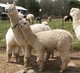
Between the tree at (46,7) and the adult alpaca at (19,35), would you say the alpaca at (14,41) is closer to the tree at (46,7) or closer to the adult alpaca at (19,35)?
the adult alpaca at (19,35)

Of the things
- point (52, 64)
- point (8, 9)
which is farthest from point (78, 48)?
point (8, 9)

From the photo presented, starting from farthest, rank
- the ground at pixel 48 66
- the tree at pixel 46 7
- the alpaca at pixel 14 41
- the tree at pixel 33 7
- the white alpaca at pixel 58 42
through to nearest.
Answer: the tree at pixel 46 7, the tree at pixel 33 7, the alpaca at pixel 14 41, the ground at pixel 48 66, the white alpaca at pixel 58 42

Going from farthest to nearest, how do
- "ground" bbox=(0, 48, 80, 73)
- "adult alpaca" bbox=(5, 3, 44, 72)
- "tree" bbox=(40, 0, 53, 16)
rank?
"tree" bbox=(40, 0, 53, 16)
"ground" bbox=(0, 48, 80, 73)
"adult alpaca" bbox=(5, 3, 44, 72)

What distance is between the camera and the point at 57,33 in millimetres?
6285

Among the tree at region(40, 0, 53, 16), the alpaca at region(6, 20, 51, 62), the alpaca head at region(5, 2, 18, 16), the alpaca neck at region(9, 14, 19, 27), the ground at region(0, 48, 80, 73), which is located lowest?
the tree at region(40, 0, 53, 16)

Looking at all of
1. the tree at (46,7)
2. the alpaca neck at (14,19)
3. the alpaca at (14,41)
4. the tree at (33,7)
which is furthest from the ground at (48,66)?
the tree at (46,7)

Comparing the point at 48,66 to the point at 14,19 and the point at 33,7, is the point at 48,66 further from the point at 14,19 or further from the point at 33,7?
the point at 33,7

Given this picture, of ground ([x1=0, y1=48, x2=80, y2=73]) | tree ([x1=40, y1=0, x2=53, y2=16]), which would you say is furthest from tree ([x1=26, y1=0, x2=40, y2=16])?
ground ([x1=0, y1=48, x2=80, y2=73])

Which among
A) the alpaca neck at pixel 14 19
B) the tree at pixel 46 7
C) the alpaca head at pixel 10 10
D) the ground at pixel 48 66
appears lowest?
the tree at pixel 46 7

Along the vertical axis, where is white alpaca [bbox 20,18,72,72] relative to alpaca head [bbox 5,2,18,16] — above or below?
below

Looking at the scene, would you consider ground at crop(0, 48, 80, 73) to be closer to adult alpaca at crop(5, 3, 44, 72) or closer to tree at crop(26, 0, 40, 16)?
adult alpaca at crop(5, 3, 44, 72)

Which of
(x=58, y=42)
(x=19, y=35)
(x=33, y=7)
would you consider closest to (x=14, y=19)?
(x=19, y=35)

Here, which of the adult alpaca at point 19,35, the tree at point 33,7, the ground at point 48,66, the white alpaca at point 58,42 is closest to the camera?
the white alpaca at point 58,42

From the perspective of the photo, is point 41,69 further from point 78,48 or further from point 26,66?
point 78,48
